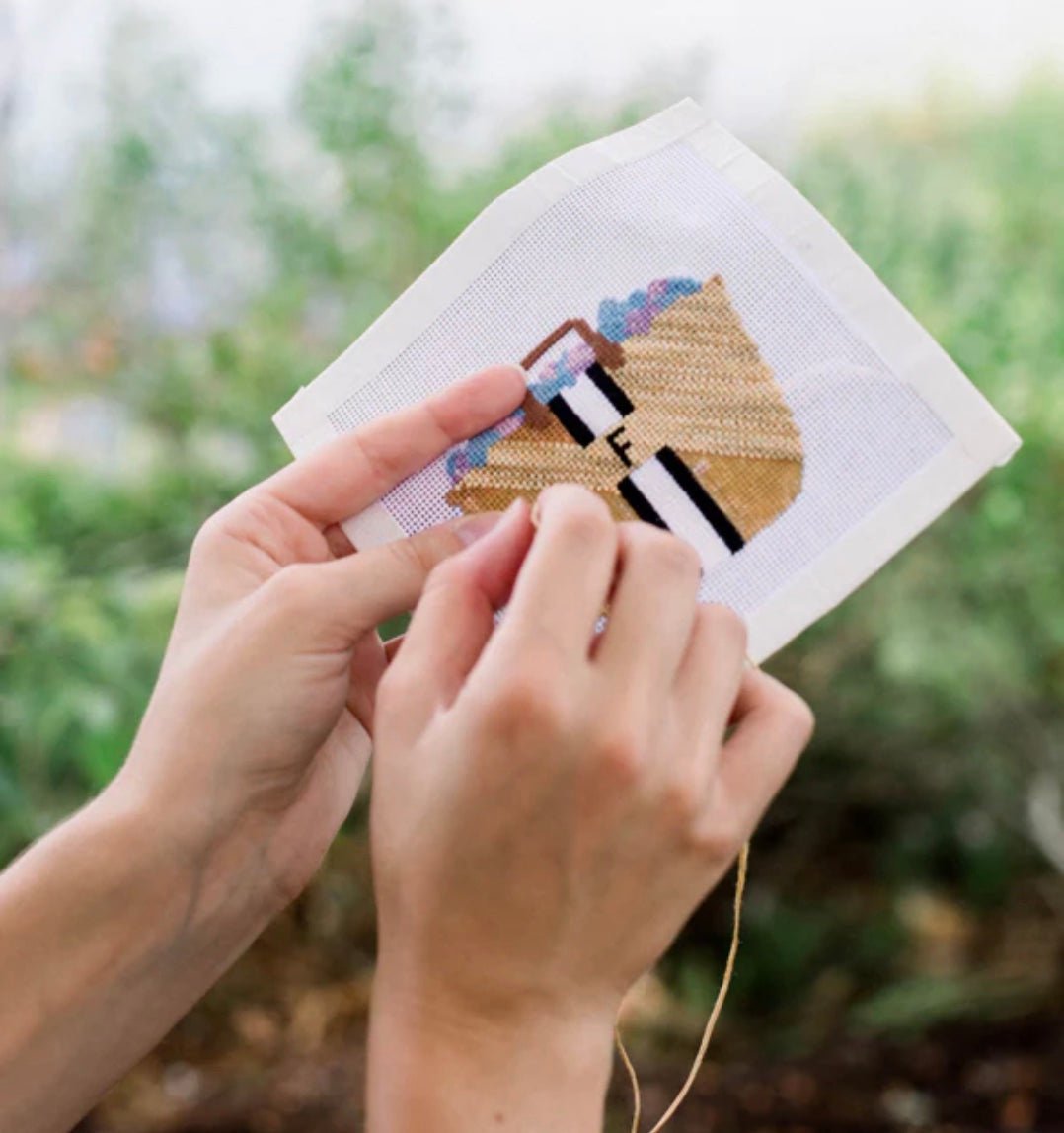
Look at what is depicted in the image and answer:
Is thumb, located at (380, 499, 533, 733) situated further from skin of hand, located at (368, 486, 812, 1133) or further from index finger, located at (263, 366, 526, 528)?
index finger, located at (263, 366, 526, 528)

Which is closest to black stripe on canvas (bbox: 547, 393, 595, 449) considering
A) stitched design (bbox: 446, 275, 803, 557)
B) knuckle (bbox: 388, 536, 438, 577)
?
stitched design (bbox: 446, 275, 803, 557)

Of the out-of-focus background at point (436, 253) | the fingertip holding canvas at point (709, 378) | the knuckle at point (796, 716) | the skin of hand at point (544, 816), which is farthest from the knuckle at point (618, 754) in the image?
the out-of-focus background at point (436, 253)

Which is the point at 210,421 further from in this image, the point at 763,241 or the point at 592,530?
the point at 592,530

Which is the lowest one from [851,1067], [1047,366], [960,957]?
[960,957]

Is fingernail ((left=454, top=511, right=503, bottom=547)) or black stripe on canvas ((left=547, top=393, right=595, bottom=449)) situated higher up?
fingernail ((left=454, top=511, right=503, bottom=547))

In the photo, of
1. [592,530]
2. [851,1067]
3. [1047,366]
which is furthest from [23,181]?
[851,1067]

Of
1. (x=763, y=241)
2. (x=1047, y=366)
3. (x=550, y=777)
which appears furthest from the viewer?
(x=1047, y=366)

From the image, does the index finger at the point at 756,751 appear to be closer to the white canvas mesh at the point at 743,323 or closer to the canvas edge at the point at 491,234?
the white canvas mesh at the point at 743,323
